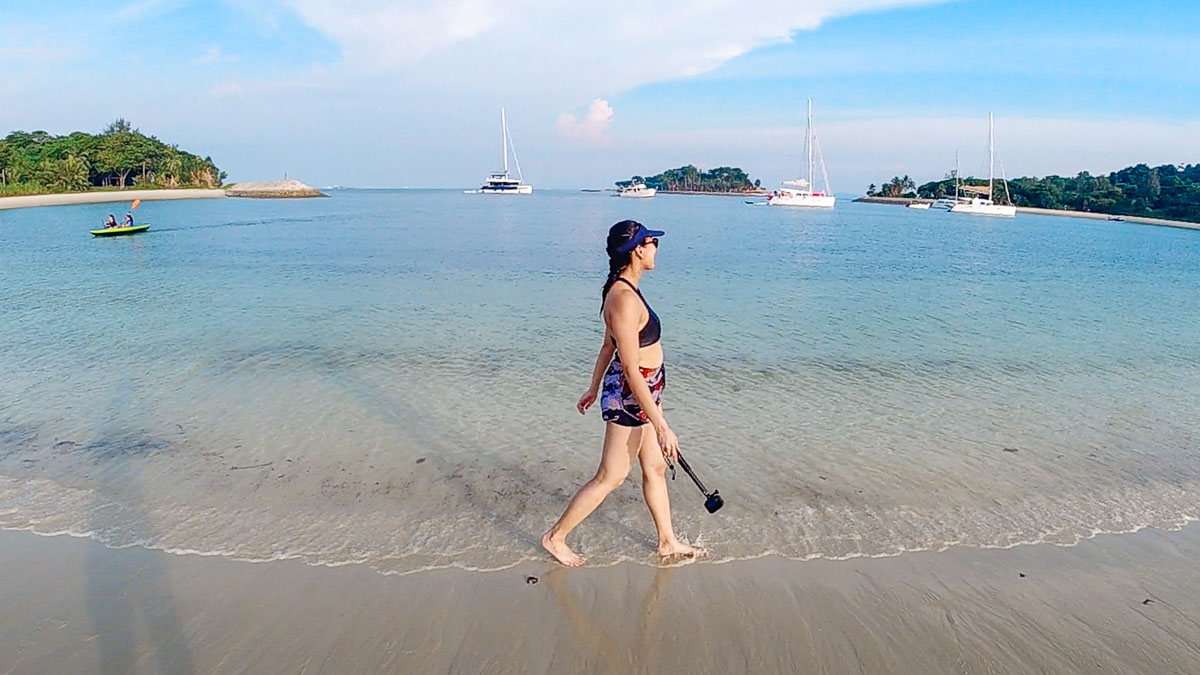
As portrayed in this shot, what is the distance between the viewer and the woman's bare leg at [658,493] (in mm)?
4273

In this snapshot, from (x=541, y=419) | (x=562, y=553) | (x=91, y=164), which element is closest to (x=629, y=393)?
(x=562, y=553)

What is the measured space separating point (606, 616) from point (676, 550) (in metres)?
0.79

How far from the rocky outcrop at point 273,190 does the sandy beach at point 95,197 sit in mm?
5122

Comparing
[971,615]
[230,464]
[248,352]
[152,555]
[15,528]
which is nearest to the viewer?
[971,615]

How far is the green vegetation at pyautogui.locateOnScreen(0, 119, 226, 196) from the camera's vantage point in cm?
8238

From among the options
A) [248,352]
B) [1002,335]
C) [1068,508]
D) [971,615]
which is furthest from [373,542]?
[1002,335]

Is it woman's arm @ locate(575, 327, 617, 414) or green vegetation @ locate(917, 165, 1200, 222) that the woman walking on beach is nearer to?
woman's arm @ locate(575, 327, 617, 414)

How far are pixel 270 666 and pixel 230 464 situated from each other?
10.9ft

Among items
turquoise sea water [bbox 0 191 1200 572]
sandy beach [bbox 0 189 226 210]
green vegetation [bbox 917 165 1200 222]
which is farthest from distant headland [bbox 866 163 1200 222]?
sandy beach [bbox 0 189 226 210]

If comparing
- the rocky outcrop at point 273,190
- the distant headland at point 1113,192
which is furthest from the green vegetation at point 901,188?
the rocky outcrop at point 273,190

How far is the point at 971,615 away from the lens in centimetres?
409

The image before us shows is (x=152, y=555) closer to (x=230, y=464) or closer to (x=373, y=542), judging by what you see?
(x=373, y=542)

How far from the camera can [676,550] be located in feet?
15.3

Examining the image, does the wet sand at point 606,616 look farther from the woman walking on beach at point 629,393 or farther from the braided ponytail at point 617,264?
the braided ponytail at point 617,264
